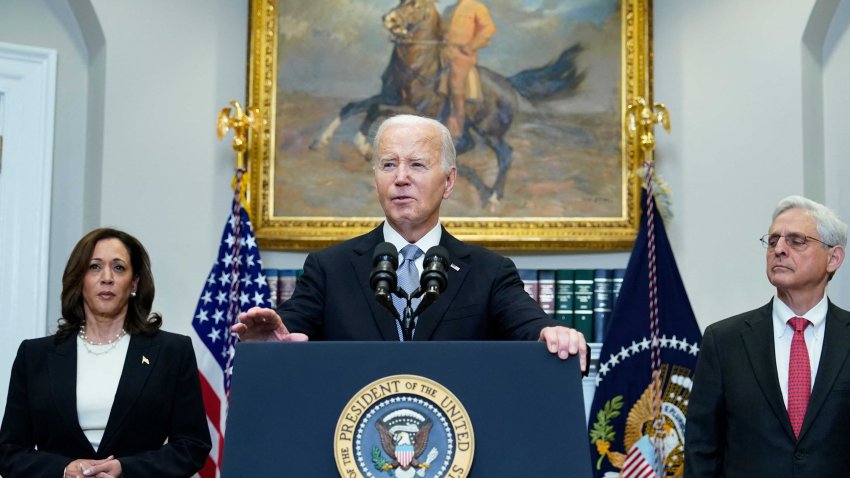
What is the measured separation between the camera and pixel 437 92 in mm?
6266

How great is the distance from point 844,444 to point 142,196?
3.88 meters

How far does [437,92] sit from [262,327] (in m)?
4.01

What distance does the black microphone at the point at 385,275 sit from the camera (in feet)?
7.63

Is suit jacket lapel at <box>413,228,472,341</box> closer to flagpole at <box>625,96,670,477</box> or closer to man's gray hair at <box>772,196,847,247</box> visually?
man's gray hair at <box>772,196,847,247</box>

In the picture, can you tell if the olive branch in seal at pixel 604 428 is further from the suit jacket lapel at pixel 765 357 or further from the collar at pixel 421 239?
the collar at pixel 421 239

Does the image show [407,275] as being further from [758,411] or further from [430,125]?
[758,411]

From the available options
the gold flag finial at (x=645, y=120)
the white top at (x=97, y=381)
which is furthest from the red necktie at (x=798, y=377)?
the white top at (x=97, y=381)

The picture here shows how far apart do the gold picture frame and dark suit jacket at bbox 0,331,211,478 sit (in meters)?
2.03

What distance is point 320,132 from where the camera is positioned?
20.5ft

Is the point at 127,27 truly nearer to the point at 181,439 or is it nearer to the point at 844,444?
the point at 181,439

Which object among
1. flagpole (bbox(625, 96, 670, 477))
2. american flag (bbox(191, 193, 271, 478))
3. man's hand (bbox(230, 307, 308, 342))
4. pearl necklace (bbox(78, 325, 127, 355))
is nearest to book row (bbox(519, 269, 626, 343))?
flagpole (bbox(625, 96, 670, 477))

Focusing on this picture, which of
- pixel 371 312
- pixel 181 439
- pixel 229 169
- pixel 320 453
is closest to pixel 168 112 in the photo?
pixel 229 169

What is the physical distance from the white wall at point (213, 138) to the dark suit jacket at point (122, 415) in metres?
1.82

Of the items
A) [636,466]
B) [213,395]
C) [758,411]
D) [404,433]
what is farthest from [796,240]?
[213,395]
